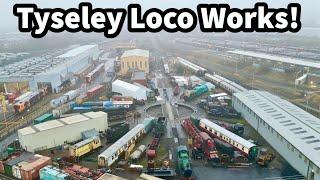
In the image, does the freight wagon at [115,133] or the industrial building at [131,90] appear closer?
the freight wagon at [115,133]

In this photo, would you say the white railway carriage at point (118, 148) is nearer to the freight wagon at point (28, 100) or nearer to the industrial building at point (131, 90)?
the industrial building at point (131, 90)

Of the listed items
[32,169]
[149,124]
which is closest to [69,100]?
[149,124]

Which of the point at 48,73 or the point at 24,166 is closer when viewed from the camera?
the point at 24,166

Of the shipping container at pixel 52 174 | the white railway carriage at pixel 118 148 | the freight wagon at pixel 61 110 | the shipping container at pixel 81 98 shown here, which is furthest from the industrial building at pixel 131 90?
the shipping container at pixel 52 174

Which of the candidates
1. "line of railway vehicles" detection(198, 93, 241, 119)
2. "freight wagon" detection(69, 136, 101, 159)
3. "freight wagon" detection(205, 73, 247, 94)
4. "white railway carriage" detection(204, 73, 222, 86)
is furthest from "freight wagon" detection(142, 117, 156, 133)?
"white railway carriage" detection(204, 73, 222, 86)

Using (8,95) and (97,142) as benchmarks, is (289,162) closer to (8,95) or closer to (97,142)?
(97,142)

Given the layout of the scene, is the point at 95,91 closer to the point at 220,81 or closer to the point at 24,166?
the point at 220,81

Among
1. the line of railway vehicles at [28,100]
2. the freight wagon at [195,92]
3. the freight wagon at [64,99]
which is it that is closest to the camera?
the line of railway vehicles at [28,100]
